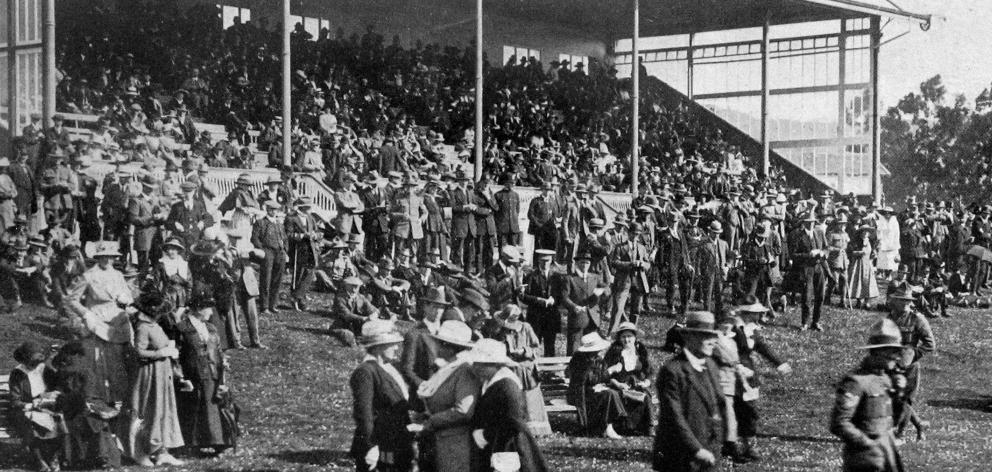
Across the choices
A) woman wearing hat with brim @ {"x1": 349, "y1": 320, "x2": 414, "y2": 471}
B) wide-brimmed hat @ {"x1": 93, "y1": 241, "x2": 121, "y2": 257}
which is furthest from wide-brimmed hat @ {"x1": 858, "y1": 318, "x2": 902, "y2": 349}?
wide-brimmed hat @ {"x1": 93, "y1": 241, "x2": 121, "y2": 257}

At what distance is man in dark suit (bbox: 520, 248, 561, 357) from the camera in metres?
16.2

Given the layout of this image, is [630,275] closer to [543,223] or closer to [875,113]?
[543,223]

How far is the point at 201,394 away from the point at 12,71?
A: 36.0ft

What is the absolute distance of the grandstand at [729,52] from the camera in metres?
36.3

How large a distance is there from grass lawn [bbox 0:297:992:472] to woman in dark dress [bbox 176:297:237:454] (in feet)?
0.74

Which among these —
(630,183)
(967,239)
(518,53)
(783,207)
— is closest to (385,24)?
(518,53)

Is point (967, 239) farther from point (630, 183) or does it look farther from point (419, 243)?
point (419, 243)

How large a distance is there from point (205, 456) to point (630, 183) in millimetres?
19752

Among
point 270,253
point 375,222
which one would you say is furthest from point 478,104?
point 270,253

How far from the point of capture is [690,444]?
7.95m

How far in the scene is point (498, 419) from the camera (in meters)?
8.03

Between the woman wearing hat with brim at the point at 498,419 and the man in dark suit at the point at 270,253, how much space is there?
32.2 feet

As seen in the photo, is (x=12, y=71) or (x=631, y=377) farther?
(x=12, y=71)

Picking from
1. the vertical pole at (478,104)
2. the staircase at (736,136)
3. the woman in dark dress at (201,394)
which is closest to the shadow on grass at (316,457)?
the woman in dark dress at (201,394)
